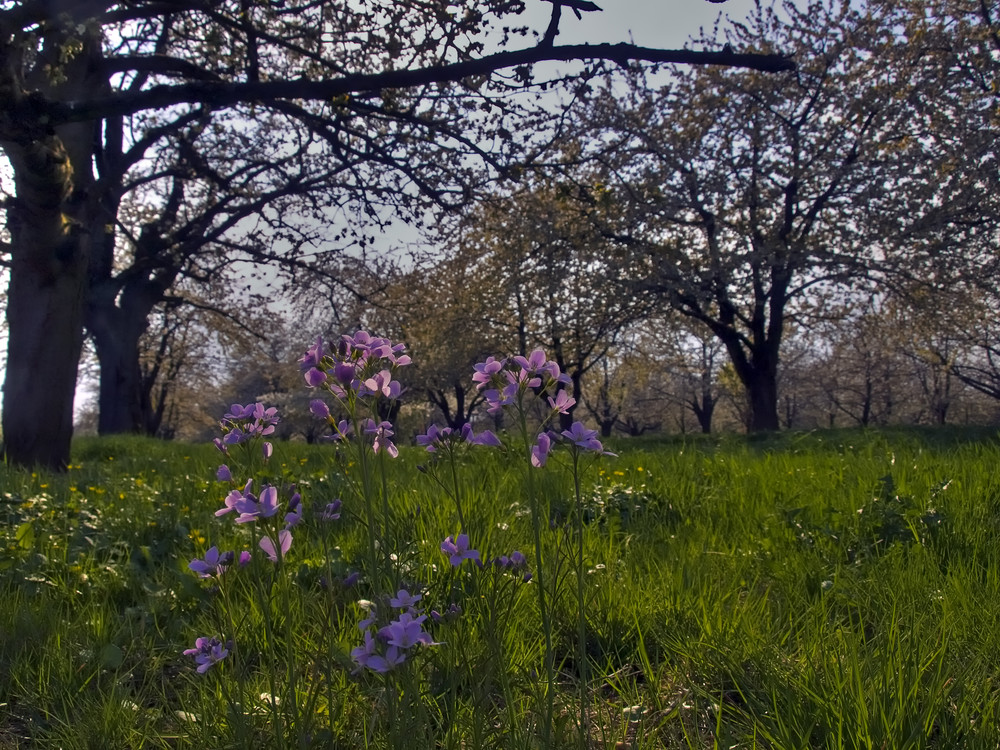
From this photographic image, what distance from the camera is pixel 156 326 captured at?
30.3 meters

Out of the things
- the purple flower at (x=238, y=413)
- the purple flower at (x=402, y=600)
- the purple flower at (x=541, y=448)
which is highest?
the purple flower at (x=238, y=413)

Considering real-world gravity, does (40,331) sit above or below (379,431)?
above

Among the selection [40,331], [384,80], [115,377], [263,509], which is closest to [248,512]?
[263,509]

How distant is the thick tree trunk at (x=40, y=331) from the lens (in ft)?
21.9

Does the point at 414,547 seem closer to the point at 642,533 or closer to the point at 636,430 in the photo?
the point at 642,533

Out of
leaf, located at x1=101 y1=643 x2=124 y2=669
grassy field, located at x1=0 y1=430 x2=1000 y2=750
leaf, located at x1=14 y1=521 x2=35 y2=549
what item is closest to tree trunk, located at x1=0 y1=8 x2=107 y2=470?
grassy field, located at x1=0 y1=430 x2=1000 y2=750

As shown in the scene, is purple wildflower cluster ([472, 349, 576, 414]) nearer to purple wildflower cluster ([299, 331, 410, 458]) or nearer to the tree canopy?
purple wildflower cluster ([299, 331, 410, 458])

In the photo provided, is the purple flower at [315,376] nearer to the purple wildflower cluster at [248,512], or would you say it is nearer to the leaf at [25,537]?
the purple wildflower cluster at [248,512]

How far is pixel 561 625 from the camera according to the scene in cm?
217

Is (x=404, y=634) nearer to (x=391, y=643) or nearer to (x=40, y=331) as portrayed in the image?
(x=391, y=643)

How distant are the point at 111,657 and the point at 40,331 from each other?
588 centimetres

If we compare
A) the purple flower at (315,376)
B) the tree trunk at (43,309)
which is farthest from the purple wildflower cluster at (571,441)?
the tree trunk at (43,309)

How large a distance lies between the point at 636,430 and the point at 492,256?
31961 mm

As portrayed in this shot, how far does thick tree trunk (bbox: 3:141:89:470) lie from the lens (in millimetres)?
6668
